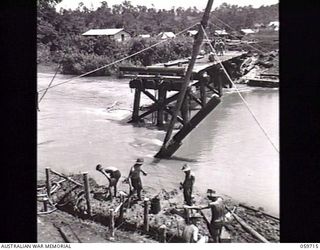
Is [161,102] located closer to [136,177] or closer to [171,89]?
[171,89]

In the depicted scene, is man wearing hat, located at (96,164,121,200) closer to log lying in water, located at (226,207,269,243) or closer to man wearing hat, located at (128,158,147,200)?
man wearing hat, located at (128,158,147,200)

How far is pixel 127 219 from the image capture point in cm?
163

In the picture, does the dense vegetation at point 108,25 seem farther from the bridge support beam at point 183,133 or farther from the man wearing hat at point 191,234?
the man wearing hat at point 191,234

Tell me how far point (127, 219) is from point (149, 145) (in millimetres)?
537

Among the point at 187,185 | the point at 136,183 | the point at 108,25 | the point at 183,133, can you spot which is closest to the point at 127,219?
the point at 136,183

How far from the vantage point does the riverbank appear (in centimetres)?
157

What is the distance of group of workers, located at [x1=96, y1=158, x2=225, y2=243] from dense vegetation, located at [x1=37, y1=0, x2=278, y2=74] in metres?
0.48

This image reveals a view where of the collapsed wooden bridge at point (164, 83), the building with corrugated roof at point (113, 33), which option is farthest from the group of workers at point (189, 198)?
the building with corrugated roof at point (113, 33)

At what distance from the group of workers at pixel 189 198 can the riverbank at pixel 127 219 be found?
24 millimetres
